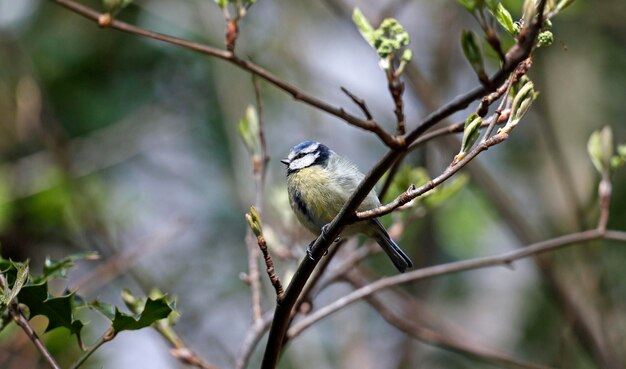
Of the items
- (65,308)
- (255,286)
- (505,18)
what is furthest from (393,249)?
(505,18)

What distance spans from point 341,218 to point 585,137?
4.34 metres

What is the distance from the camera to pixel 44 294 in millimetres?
1745

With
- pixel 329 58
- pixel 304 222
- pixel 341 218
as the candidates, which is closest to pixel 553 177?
pixel 329 58

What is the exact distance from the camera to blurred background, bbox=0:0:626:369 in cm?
449

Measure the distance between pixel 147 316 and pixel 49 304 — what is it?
23 cm

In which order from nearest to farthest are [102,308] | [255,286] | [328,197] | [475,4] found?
[475,4] < [102,308] < [255,286] < [328,197]

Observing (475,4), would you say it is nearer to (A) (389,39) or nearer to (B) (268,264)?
(A) (389,39)

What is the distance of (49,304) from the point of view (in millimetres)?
1748

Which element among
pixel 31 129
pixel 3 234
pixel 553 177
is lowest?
pixel 553 177

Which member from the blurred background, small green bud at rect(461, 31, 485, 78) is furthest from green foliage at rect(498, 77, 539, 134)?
the blurred background

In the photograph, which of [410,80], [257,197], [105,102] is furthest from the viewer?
[105,102]

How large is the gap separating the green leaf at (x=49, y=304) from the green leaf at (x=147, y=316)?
120 millimetres

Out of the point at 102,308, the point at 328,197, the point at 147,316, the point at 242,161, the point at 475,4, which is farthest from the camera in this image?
the point at 242,161

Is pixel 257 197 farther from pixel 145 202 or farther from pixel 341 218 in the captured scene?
pixel 145 202
